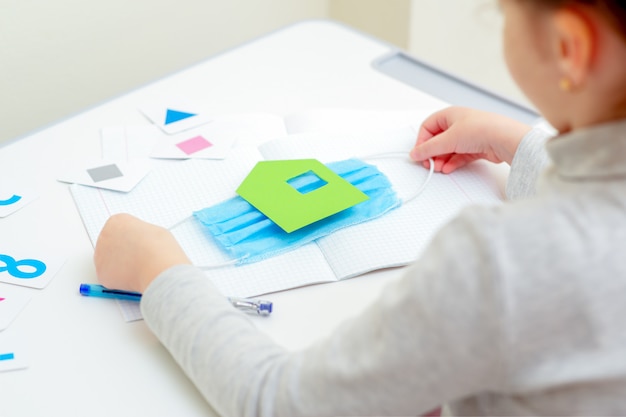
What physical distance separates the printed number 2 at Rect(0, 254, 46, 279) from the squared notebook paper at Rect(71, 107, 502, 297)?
2.5 inches

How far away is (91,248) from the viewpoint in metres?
0.79

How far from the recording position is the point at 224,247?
77 cm

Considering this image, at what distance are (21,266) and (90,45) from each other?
766 millimetres

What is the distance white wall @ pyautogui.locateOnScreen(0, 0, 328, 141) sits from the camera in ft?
4.29

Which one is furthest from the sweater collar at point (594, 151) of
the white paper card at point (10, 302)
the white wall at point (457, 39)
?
the white wall at point (457, 39)

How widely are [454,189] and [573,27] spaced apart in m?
0.45

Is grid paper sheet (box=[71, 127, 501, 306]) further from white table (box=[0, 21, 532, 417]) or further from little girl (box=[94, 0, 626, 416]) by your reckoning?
little girl (box=[94, 0, 626, 416])

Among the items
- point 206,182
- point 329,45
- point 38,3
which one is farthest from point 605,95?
point 38,3

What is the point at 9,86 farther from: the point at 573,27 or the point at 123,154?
the point at 573,27

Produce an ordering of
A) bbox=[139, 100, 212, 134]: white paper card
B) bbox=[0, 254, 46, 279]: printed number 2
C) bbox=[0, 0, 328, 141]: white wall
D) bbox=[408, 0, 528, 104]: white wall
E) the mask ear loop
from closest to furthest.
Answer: bbox=[0, 254, 46, 279]: printed number 2
the mask ear loop
bbox=[139, 100, 212, 134]: white paper card
bbox=[0, 0, 328, 141]: white wall
bbox=[408, 0, 528, 104]: white wall

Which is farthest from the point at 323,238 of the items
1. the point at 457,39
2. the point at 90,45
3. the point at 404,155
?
the point at 457,39

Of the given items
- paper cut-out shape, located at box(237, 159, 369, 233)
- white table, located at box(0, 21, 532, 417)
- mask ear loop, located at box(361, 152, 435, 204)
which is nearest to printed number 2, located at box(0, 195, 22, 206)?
white table, located at box(0, 21, 532, 417)

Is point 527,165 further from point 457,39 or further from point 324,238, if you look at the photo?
point 457,39

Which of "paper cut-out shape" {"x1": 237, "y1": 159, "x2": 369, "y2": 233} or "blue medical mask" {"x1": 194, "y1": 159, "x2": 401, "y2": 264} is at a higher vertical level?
"paper cut-out shape" {"x1": 237, "y1": 159, "x2": 369, "y2": 233}
